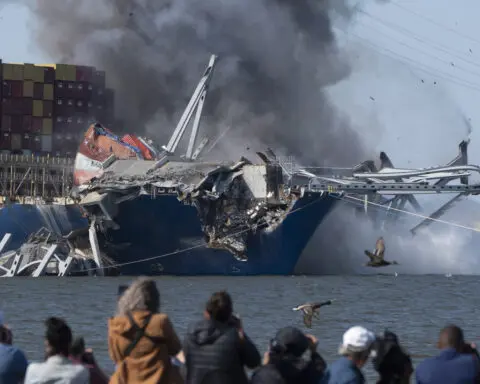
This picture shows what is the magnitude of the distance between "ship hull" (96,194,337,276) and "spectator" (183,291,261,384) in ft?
191

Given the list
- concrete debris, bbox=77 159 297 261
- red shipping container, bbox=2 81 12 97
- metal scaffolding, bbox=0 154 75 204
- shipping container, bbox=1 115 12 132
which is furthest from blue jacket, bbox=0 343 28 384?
red shipping container, bbox=2 81 12 97

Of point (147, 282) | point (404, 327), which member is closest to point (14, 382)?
point (147, 282)

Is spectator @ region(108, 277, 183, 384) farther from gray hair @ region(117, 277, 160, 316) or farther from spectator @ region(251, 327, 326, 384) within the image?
spectator @ region(251, 327, 326, 384)

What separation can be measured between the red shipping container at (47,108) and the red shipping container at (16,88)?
6.27ft

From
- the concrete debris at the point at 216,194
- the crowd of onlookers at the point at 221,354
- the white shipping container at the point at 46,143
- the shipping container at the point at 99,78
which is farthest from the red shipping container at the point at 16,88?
the crowd of onlookers at the point at 221,354

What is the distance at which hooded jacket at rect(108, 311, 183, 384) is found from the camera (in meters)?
12.8

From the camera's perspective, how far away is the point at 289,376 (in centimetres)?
1264

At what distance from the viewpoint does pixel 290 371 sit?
12.6 meters

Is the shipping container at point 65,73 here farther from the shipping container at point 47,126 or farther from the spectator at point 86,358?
the spectator at point 86,358

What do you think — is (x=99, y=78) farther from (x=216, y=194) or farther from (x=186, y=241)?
(x=216, y=194)

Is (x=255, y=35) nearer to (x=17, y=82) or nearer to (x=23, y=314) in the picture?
(x=17, y=82)

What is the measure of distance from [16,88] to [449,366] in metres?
95.7

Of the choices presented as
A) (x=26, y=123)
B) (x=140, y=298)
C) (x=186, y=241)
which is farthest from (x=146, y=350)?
(x=26, y=123)

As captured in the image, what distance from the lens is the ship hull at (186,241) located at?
7175 centimetres
